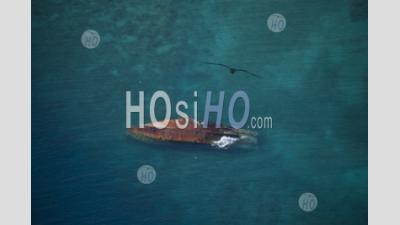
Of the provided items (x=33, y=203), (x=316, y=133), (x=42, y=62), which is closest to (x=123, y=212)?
(x=33, y=203)

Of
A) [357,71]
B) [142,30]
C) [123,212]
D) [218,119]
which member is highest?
[142,30]

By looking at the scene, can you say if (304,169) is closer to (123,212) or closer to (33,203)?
(123,212)

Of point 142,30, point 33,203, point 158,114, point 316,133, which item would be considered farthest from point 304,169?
point 33,203

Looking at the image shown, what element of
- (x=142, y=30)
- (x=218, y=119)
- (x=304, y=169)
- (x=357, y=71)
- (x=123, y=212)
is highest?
(x=142, y=30)

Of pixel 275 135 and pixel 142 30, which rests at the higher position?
pixel 142 30

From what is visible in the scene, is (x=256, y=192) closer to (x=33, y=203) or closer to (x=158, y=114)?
(x=158, y=114)

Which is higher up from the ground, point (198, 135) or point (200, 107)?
point (200, 107)
